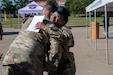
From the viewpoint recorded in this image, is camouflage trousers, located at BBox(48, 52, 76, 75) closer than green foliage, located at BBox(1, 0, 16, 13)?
Yes

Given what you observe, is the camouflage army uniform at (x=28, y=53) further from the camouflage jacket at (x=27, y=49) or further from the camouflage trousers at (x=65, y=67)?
the camouflage trousers at (x=65, y=67)

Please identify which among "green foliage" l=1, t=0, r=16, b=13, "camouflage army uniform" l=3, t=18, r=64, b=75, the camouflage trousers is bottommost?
the camouflage trousers

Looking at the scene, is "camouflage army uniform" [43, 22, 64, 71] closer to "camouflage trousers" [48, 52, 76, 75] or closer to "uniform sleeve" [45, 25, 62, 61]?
"uniform sleeve" [45, 25, 62, 61]

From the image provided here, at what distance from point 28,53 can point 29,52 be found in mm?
15

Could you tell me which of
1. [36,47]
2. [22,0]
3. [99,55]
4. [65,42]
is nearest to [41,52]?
[36,47]

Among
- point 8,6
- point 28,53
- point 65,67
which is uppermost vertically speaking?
point 8,6

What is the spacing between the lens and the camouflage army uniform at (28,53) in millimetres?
3738

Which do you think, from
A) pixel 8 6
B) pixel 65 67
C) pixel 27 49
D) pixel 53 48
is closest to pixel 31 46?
pixel 27 49

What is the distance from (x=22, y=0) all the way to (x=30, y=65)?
4247 inches

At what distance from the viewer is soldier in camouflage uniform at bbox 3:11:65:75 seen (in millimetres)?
3740

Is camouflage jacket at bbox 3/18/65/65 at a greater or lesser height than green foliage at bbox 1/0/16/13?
lesser

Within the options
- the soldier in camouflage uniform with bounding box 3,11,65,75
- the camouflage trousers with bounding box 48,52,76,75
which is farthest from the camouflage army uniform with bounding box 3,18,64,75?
the camouflage trousers with bounding box 48,52,76,75

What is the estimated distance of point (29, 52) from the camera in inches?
147

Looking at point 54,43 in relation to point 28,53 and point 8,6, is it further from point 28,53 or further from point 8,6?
point 8,6
